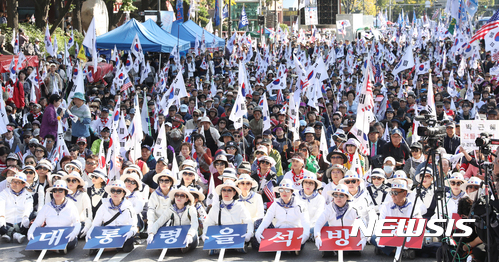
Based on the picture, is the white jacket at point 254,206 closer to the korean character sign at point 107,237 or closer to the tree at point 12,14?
the korean character sign at point 107,237

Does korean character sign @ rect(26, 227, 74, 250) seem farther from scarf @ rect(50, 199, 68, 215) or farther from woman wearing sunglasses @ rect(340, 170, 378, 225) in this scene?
woman wearing sunglasses @ rect(340, 170, 378, 225)

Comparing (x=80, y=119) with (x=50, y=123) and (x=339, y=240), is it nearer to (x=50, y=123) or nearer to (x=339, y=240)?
(x=50, y=123)

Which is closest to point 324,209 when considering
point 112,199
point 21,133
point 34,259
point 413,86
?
point 112,199

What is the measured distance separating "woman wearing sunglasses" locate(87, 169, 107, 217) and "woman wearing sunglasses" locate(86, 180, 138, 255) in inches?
28.8

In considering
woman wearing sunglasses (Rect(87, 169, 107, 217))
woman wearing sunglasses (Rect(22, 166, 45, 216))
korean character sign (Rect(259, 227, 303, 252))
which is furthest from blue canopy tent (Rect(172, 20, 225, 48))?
korean character sign (Rect(259, 227, 303, 252))

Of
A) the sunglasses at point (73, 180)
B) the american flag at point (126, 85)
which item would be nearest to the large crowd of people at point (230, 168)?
the sunglasses at point (73, 180)

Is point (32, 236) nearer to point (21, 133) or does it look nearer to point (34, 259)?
point (34, 259)

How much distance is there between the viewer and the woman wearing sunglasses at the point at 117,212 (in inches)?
328

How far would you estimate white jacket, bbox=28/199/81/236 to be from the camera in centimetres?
848

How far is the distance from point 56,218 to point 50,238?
0.39 m

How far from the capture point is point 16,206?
9.23 m

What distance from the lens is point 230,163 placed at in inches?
406

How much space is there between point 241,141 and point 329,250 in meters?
5.08

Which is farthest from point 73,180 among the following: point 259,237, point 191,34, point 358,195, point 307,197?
point 191,34
